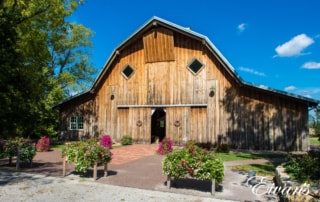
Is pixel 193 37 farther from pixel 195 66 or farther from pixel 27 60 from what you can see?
pixel 27 60

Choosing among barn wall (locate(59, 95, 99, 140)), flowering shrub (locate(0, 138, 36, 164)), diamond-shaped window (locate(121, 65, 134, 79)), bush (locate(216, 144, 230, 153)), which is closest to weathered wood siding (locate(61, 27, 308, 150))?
barn wall (locate(59, 95, 99, 140))

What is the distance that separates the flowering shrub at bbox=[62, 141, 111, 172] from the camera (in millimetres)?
8430

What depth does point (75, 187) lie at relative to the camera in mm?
7508

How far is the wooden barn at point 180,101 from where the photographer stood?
53.7 ft

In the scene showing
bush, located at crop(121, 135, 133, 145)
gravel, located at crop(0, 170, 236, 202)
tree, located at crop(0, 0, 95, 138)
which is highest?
tree, located at crop(0, 0, 95, 138)

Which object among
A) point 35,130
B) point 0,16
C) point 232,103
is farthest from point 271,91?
point 35,130

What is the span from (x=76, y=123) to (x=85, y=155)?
1547cm

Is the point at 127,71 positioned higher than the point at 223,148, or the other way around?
the point at 127,71

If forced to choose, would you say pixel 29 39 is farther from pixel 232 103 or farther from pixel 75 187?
pixel 232 103

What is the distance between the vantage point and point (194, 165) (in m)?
7.09

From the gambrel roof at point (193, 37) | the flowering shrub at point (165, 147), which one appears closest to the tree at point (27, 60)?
the gambrel roof at point (193, 37)

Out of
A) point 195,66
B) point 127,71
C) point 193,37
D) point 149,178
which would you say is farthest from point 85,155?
point 127,71

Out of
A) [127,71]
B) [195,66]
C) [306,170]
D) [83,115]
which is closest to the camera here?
[306,170]

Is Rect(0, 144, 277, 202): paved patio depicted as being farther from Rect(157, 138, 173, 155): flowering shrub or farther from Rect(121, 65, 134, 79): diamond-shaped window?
Rect(121, 65, 134, 79): diamond-shaped window
